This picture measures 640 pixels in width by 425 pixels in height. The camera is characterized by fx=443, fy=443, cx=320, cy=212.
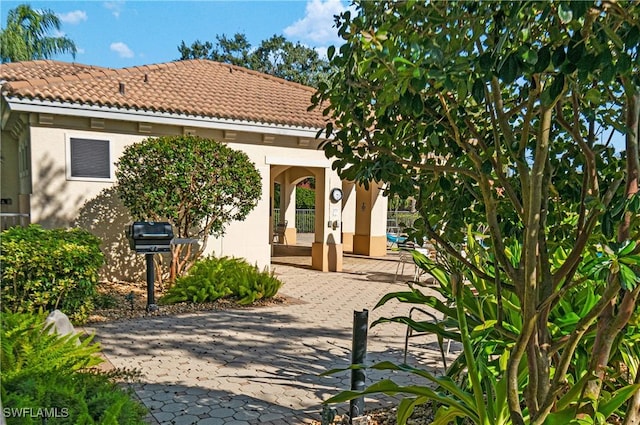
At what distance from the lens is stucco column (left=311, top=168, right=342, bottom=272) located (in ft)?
42.9

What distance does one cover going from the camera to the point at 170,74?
13852mm

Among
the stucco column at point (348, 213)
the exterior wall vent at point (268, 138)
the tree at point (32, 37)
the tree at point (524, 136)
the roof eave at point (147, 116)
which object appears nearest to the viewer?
the tree at point (524, 136)

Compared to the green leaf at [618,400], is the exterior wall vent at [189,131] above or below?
above

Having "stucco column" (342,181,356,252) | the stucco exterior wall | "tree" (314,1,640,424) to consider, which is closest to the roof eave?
the stucco exterior wall

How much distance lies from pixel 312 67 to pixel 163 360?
43.7 metres

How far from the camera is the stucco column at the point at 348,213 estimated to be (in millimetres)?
15666

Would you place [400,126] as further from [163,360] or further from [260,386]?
[163,360]

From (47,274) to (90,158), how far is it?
13.9 ft

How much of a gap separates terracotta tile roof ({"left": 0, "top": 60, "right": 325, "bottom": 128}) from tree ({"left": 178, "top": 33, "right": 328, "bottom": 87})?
3107cm

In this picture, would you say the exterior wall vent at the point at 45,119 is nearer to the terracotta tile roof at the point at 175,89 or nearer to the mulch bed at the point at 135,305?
the terracotta tile roof at the point at 175,89

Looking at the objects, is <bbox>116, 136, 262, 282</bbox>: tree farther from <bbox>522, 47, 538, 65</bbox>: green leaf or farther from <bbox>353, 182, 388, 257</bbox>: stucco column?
<bbox>522, 47, 538, 65</bbox>: green leaf

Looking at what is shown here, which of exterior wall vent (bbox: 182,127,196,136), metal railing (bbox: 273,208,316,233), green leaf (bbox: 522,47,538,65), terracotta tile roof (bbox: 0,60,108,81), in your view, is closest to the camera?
green leaf (bbox: 522,47,538,65)

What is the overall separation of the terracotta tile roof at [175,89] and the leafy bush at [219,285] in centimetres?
398

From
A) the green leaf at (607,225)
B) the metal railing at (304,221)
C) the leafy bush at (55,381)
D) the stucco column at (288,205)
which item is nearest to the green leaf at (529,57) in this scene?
the green leaf at (607,225)
